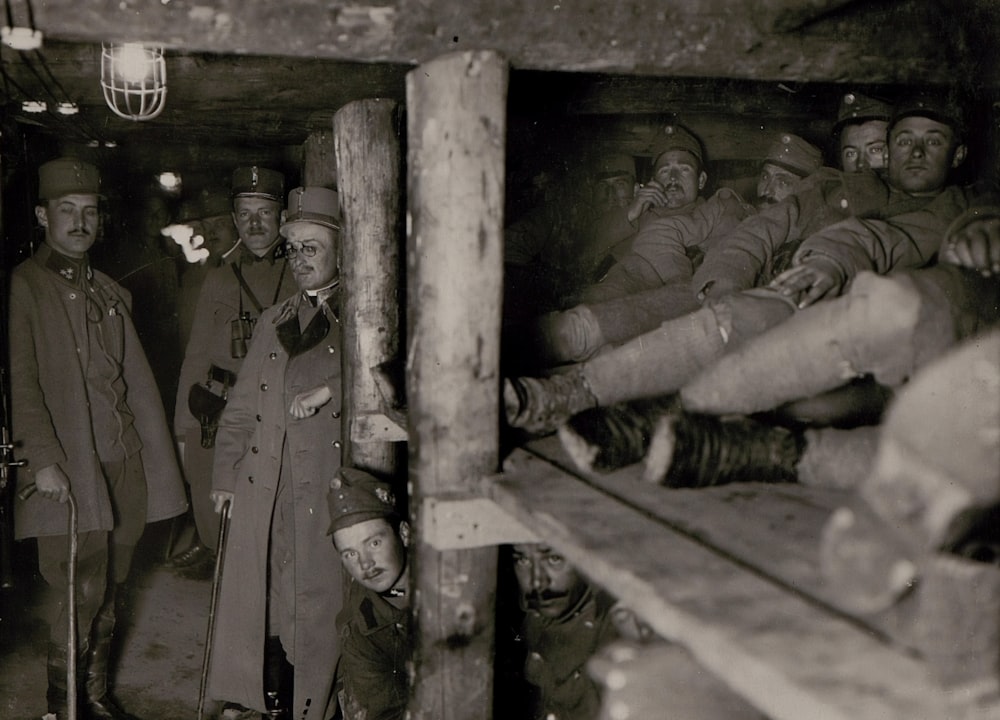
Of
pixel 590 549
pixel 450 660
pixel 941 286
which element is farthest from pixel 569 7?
pixel 450 660

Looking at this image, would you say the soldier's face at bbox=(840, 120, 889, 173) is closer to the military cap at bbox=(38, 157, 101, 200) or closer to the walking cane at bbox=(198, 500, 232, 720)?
the walking cane at bbox=(198, 500, 232, 720)

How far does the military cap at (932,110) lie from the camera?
3240 millimetres

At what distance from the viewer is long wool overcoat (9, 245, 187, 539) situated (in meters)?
4.54

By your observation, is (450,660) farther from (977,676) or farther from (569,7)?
(569,7)

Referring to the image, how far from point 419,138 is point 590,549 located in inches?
47.9

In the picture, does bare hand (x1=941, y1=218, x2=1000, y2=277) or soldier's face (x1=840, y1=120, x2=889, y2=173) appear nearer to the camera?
bare hand (x1=941, y1=218, x2=1000, y2=277)

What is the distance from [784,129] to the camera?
18.1ft

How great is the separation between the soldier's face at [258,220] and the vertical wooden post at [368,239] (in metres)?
2.06

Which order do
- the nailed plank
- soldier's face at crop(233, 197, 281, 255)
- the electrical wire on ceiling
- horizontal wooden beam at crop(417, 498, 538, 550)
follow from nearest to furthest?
the nailed plank, horizontal wooden beam at crop(417, 498, 538, 550), the electrical wire on ceiling, soldier's face at crop(233, 197, 281, 255)

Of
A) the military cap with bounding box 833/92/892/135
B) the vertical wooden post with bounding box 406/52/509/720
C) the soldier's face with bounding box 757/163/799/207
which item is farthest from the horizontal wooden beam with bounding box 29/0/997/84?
the soldier's face with bounding box 757/163/799/207

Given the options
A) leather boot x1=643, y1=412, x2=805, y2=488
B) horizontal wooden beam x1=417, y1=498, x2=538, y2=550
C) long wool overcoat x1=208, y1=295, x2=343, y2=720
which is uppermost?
leather boot x1=643, y1=412, x2=805, y2=488

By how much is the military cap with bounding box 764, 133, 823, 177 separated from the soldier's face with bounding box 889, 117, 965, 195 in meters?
1.27

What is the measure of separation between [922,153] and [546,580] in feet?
7.63

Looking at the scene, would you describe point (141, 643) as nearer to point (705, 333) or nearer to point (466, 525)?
point (466, 525)
